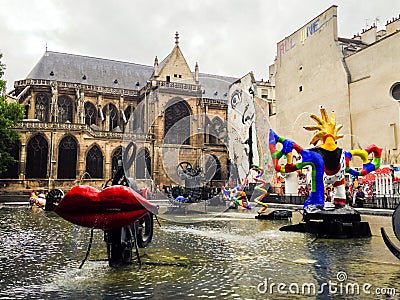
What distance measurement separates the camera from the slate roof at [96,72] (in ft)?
175

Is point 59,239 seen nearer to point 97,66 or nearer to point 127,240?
point 127,240

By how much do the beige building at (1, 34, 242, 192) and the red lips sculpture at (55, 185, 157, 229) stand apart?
97.8ft

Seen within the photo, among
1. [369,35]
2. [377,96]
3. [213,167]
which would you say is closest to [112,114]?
[213,167]

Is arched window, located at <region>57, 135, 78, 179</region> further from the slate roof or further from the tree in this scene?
the slate roof

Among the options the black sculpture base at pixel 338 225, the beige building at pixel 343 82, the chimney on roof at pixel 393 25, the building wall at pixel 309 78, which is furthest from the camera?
the chimney on roof at pixel 393 25

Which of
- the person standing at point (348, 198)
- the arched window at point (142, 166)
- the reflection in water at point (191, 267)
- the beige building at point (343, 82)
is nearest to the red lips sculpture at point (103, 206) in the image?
the reflection in water at point (191, 267)

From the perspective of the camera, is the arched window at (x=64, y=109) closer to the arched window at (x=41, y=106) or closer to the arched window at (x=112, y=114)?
the arched window at (x=41, y=106)

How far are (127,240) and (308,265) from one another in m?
3.17

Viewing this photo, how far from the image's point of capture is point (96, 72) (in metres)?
57.0

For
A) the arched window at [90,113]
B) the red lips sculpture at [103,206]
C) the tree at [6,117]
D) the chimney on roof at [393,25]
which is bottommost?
the red lips sculpture at [103,206]

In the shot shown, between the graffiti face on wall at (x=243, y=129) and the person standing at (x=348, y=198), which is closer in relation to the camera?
the person standing at (x=348, y=198)

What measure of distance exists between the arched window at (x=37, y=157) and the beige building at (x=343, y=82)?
26766 mm

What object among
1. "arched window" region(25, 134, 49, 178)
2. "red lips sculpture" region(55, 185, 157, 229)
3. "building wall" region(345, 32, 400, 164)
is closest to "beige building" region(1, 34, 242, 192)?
"arched window" region(25, 134, 49, 178)

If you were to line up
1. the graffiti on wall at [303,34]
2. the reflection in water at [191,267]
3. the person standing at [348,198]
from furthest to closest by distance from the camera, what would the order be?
1. the graffiti on wall at [303,34]
2. the person standing at [348,198]
3. the reflection in water at [191,267]
